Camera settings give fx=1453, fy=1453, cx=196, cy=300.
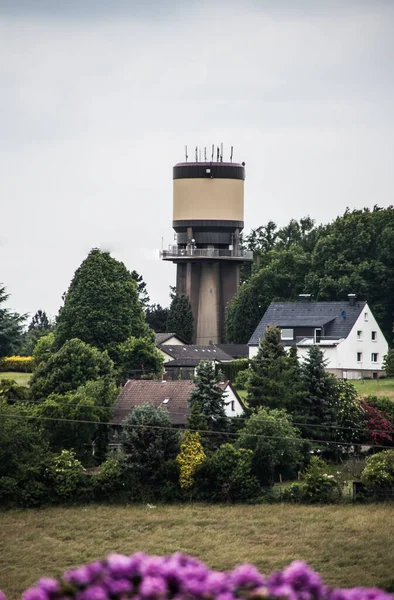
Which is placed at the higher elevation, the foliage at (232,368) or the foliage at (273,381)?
the foliage at (232,368)


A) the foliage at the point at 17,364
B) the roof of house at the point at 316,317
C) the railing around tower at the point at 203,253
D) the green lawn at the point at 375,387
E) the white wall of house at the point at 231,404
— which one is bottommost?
the white wall of house at the point at 231,404

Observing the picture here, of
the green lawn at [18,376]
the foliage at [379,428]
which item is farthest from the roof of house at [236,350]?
the foliage at [379,428]

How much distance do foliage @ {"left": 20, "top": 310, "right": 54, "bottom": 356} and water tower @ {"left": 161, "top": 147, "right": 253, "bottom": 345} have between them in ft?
41.3

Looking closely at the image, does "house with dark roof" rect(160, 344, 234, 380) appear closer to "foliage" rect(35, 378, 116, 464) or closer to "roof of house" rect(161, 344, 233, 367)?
"roof of house" rect(161, 344, 233, 367)

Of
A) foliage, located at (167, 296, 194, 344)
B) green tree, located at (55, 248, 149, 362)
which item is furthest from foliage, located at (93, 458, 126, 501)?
foliage, located at (167, 296, 194, 344)

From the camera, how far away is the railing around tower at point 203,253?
112625mm

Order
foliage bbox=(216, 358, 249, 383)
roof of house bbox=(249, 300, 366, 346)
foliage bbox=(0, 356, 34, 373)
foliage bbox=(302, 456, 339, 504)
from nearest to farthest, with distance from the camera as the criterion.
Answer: foliage bbox=(302, 456, 339, 504) < foliage bbox=(216, 358, 249, 383) < roof of house bbox=(249, 300, 366, 346) < foliage bbox=(0, 356, 34, 373)

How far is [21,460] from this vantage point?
61531 mm

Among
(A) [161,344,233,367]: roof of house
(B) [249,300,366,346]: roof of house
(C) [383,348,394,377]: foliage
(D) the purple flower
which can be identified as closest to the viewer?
(D) the purple flower

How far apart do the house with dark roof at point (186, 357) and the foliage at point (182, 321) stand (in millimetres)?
11015

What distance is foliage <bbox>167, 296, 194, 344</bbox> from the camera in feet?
364

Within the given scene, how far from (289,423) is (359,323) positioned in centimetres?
2982

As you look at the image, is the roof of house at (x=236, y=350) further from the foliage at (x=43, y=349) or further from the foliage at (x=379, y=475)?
the foliage at (x=379, y=475)

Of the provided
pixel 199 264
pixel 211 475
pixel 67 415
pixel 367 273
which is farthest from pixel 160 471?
pixel 199 264
